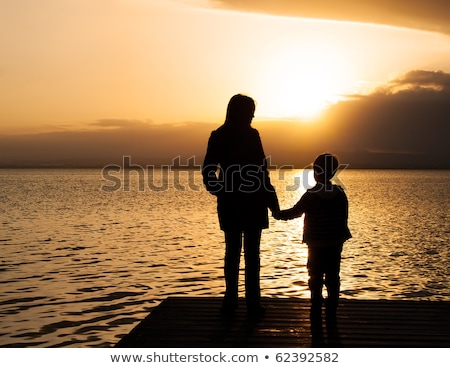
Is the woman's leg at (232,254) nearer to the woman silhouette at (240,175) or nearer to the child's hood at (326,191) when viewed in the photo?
the woman silhouette at (240,175)

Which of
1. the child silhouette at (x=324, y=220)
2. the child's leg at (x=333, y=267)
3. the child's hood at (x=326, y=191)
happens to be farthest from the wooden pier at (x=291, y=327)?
the child's hood at (x=326, y=191)

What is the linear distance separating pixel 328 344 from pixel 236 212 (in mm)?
1984

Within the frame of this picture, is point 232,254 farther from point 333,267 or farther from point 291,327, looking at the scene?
point 333,267

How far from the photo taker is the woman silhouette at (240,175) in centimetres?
828

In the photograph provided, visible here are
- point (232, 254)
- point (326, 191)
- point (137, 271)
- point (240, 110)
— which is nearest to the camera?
point (326, 191)

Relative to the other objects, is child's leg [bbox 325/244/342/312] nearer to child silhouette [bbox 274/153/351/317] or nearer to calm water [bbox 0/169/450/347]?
child silhouette [bbox 274/153/351/317]

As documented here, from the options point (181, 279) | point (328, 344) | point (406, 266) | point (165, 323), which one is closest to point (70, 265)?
point (181, 279)

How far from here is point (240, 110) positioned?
828 centimetres

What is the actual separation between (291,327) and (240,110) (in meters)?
2.77

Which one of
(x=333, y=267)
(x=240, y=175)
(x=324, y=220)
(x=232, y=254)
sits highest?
(x=240, y=175)

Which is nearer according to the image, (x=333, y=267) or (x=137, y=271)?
(x=333, y=267)

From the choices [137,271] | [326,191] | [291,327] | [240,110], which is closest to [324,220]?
[326,191]

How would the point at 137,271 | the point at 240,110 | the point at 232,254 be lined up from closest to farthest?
the point at 240,110 → the point at 232,254 → the point at 137,271

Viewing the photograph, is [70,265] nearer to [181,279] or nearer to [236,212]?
[181,279]
